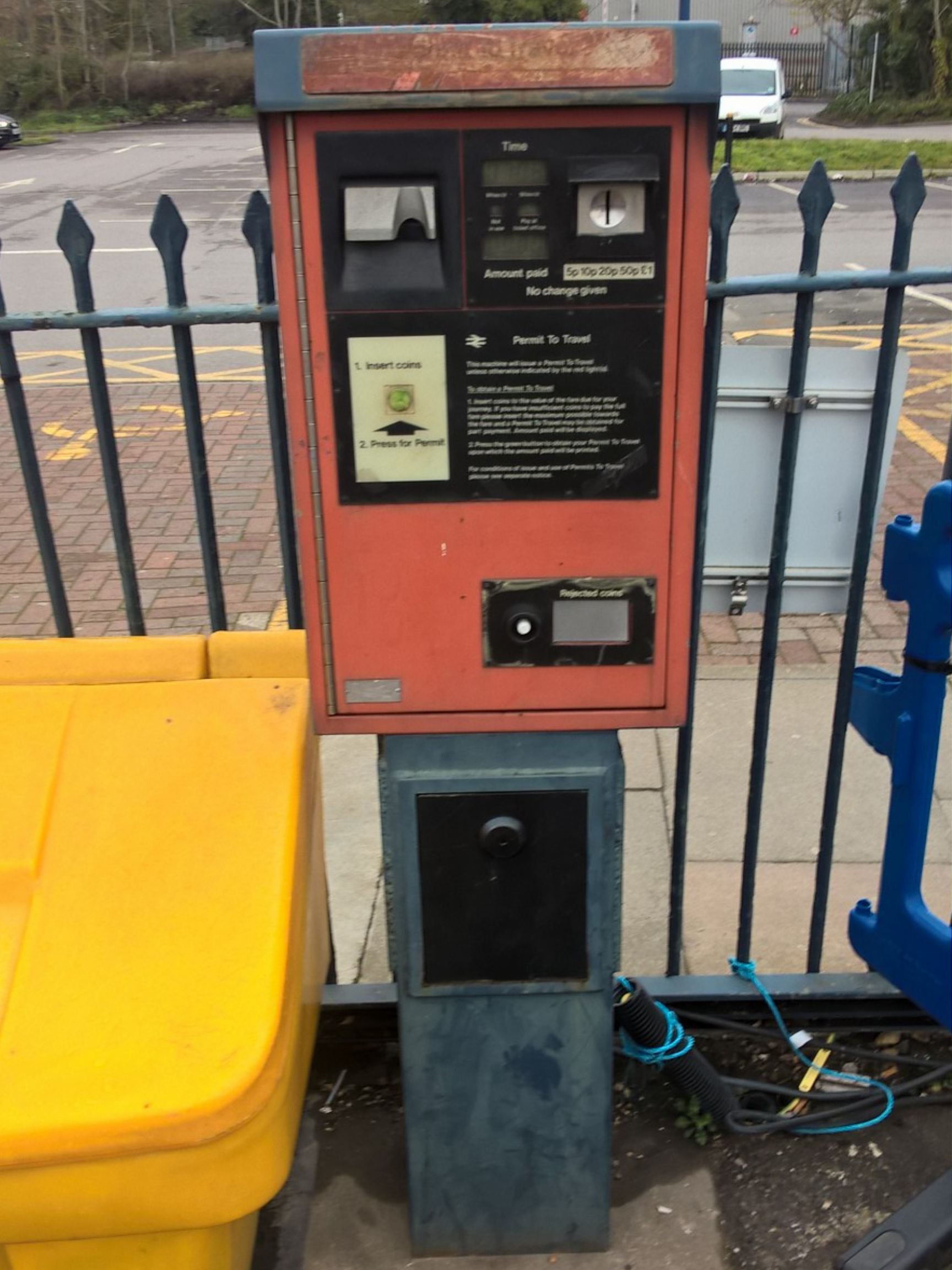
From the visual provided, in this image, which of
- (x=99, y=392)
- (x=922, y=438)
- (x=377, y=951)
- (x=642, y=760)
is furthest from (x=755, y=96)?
(x=99, y=392)

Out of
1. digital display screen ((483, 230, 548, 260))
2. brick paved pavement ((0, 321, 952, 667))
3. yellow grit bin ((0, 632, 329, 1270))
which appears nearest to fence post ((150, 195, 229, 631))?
yellow grit bin ((0, 632, 329, 1270))

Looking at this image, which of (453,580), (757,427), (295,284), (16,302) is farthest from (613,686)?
(16,302)

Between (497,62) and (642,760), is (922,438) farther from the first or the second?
(497,62)

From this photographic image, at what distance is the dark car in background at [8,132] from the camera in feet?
90.3

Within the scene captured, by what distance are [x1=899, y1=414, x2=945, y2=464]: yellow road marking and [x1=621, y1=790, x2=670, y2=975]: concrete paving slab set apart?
385cm

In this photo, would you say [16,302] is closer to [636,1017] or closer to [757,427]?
[757,427]

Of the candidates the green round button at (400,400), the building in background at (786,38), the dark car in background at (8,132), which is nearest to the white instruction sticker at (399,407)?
the green round button at (400,400)

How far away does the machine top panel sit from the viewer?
1.41 meters

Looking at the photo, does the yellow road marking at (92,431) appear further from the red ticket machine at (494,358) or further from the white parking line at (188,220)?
the white parking line at (188,220)

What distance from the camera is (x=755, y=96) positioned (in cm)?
2497

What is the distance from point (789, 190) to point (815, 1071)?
55.0 feet

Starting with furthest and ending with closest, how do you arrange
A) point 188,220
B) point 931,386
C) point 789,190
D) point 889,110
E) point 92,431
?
point 889,110 → point 789,190 → point 188,220 → point 931,386 → point 92,431

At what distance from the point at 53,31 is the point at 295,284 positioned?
145ft

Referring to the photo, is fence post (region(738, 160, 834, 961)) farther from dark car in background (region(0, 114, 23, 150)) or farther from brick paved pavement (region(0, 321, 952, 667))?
dark car in background (region(0, 114, 23, 150))
